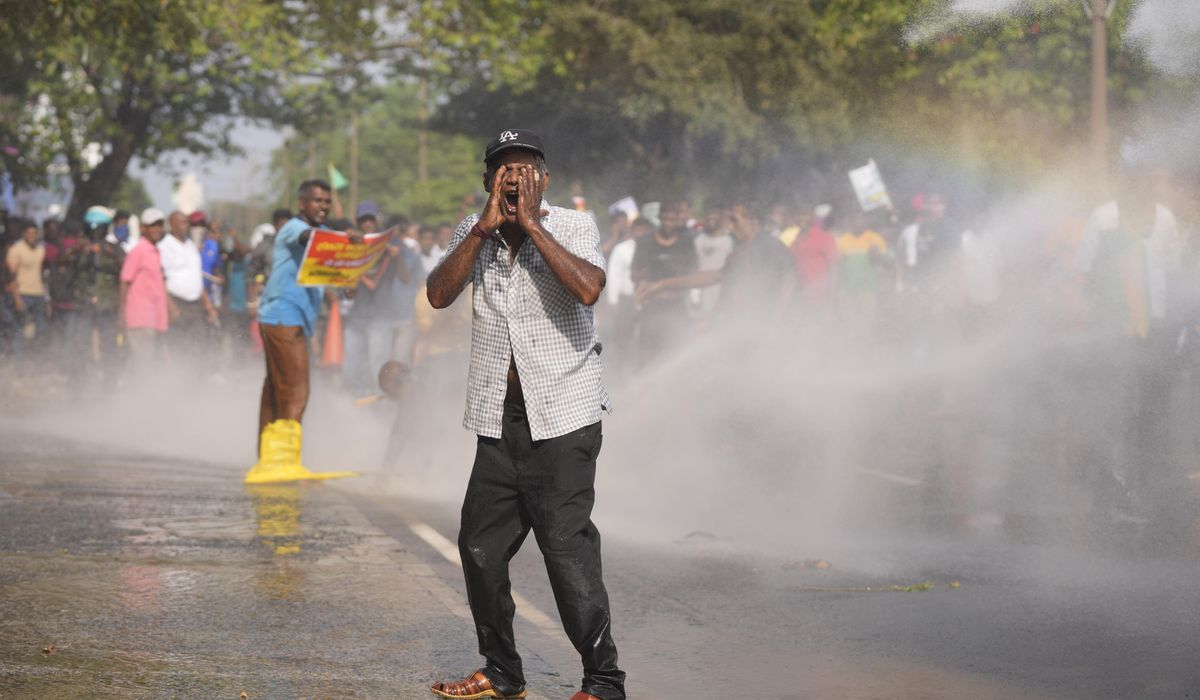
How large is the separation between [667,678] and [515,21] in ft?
64.5

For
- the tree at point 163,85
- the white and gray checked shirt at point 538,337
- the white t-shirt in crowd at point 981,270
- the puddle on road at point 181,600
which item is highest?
the tree at point 163,85

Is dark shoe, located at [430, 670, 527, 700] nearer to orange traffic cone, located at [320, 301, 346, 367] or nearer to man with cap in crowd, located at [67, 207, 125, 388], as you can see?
man with cap in crowd, located at [67, 207, 125, 388]

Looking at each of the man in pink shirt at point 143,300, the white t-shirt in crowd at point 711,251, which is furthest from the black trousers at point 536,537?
the man in pink shirt at point 143,300

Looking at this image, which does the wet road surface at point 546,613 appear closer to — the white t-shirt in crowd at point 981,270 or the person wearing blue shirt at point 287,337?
the person wearing blue shirt at point 287,337

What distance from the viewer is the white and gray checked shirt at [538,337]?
4.86 m

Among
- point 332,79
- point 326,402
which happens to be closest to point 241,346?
point 326,402

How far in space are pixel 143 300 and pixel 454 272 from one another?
1173 centimetres

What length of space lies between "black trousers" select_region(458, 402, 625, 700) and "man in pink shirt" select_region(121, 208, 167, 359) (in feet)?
38.2

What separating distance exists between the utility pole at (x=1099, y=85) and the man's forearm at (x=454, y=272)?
34.5 feet

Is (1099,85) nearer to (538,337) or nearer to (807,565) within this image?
(807,565)

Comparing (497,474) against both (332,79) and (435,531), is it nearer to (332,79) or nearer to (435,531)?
(435,531)

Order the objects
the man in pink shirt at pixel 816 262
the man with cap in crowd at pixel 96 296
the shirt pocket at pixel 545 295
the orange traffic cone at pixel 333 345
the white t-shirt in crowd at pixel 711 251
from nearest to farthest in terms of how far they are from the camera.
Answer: the shirt pocket at pixel 545 295
the white t-shirt in crowd at pixel 711 251
the man in pink shirt at pixel 816 262
the man with cap in crowd at pixel 96 296
the orange traffic cone at pixel 333 345

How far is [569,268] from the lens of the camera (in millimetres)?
4719

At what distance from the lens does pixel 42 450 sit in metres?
12.0
